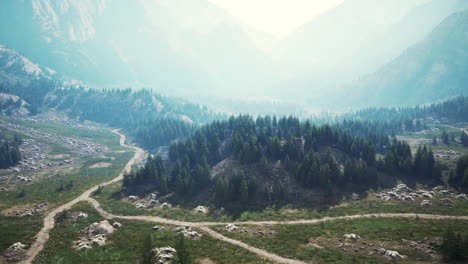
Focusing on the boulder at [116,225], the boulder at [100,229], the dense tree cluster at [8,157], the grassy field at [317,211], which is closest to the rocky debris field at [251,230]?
the grassy field at [317,211]

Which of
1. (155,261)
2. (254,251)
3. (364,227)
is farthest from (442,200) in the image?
(155,261)

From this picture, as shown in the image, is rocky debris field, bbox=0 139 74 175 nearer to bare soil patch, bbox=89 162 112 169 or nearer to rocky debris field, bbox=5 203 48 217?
bare soil patch, bbox=89 162 112 169

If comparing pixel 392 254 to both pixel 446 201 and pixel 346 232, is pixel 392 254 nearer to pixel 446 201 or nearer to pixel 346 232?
pixel 346 232

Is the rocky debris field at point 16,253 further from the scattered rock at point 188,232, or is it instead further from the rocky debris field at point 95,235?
the scattered rock at point 188,232

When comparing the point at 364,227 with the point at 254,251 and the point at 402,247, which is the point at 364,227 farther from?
the point at 254,251

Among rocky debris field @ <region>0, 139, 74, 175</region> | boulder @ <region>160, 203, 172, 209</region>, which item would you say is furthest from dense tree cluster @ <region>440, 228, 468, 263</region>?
rocky debris field @ <region>0, 139, 74, 175</region>

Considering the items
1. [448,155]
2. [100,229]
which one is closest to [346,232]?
[100,229]
